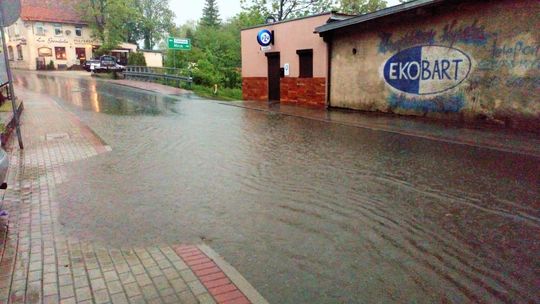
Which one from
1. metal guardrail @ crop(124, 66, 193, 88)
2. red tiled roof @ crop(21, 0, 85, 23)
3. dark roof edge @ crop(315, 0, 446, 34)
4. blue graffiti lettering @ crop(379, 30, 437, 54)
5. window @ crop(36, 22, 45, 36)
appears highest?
red tiled roof @ crop(21, 0, 85, 23)

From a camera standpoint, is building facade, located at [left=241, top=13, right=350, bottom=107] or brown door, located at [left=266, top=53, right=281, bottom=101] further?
brown door, located at [left=266, top=53, right=281, bottom=101]

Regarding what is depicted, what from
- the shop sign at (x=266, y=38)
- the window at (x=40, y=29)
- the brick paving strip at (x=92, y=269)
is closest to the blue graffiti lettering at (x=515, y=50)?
the brick paving strip at (x=92, y=269)

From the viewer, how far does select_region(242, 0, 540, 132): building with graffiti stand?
11.0 meters

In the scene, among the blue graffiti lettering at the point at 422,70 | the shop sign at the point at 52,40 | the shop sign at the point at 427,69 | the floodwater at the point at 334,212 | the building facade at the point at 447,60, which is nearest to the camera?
the floodwater at the point at 334,212

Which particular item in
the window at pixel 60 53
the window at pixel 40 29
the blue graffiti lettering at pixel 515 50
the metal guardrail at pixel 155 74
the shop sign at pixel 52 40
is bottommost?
the metal guardrail at pixel 155 74

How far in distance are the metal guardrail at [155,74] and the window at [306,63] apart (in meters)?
11.5

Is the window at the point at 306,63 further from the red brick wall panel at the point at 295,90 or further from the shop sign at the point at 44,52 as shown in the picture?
the shop sign at the point at 44,52

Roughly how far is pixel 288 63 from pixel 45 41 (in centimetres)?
4553

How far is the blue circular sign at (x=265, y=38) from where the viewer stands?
20.4 meters

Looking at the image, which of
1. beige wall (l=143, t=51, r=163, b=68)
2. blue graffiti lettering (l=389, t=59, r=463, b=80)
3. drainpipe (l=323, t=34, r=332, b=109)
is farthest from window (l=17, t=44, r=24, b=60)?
blue graffiti lettering (l=389, t=59, r=463, b=80)

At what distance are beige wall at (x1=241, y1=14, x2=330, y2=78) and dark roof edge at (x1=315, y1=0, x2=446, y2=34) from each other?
1.03 m

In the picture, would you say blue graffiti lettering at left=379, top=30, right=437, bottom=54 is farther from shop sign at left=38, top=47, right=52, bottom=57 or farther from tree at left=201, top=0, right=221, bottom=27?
tree at left=201, top=0, right=221, bottom=27

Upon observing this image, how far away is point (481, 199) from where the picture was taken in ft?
19.1

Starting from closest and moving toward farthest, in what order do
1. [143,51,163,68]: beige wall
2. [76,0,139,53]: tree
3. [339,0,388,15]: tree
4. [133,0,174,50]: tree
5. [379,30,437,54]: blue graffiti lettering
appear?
[379,30,437,54]: blue graffiti lettering → [339,0,388,15]: tree → [76,0,139,53]: tree → [143,51,163,68]: beige wall → [133,0,174,50]: tree
